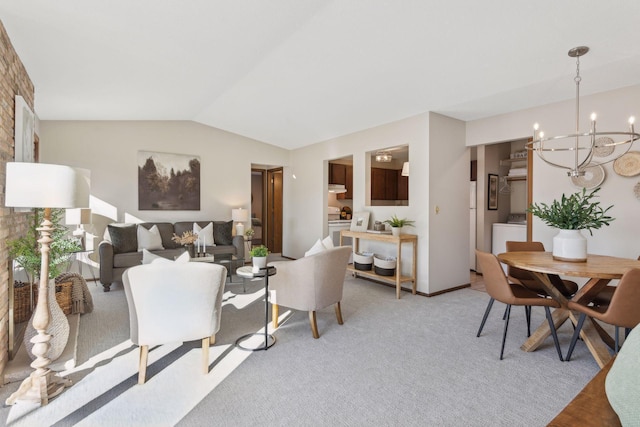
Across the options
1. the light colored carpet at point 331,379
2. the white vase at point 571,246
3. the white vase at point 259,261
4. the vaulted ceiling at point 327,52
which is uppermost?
the vaulted ceiling at point 327,52

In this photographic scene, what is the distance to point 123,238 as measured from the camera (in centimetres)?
498

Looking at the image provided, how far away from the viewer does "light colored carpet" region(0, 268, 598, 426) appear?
1.94 m

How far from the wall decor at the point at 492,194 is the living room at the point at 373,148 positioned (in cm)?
15

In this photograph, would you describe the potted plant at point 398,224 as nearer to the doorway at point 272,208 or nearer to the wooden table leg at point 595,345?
the wooden table leg at point 595,345

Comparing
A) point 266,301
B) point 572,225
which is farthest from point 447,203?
point 266,301

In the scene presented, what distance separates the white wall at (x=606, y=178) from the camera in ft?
11.4

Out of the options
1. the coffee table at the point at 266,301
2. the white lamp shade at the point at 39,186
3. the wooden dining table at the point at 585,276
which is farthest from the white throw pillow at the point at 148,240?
the wooden dining table at the point at 585,276

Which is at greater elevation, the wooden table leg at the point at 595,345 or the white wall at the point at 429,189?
the white wall at the point at 429,189

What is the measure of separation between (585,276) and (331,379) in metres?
1.93

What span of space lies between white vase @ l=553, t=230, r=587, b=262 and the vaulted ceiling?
162 centimetres

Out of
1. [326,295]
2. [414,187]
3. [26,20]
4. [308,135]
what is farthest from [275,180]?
[26,20]

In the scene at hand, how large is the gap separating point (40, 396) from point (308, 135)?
17.2 feet

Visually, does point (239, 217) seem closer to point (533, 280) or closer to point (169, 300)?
point (169, 300)

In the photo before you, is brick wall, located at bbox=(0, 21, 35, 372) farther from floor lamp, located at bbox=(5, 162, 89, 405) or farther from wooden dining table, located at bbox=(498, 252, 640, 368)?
wooden dining table, located at bbox=(498, 252, 640, 368)
